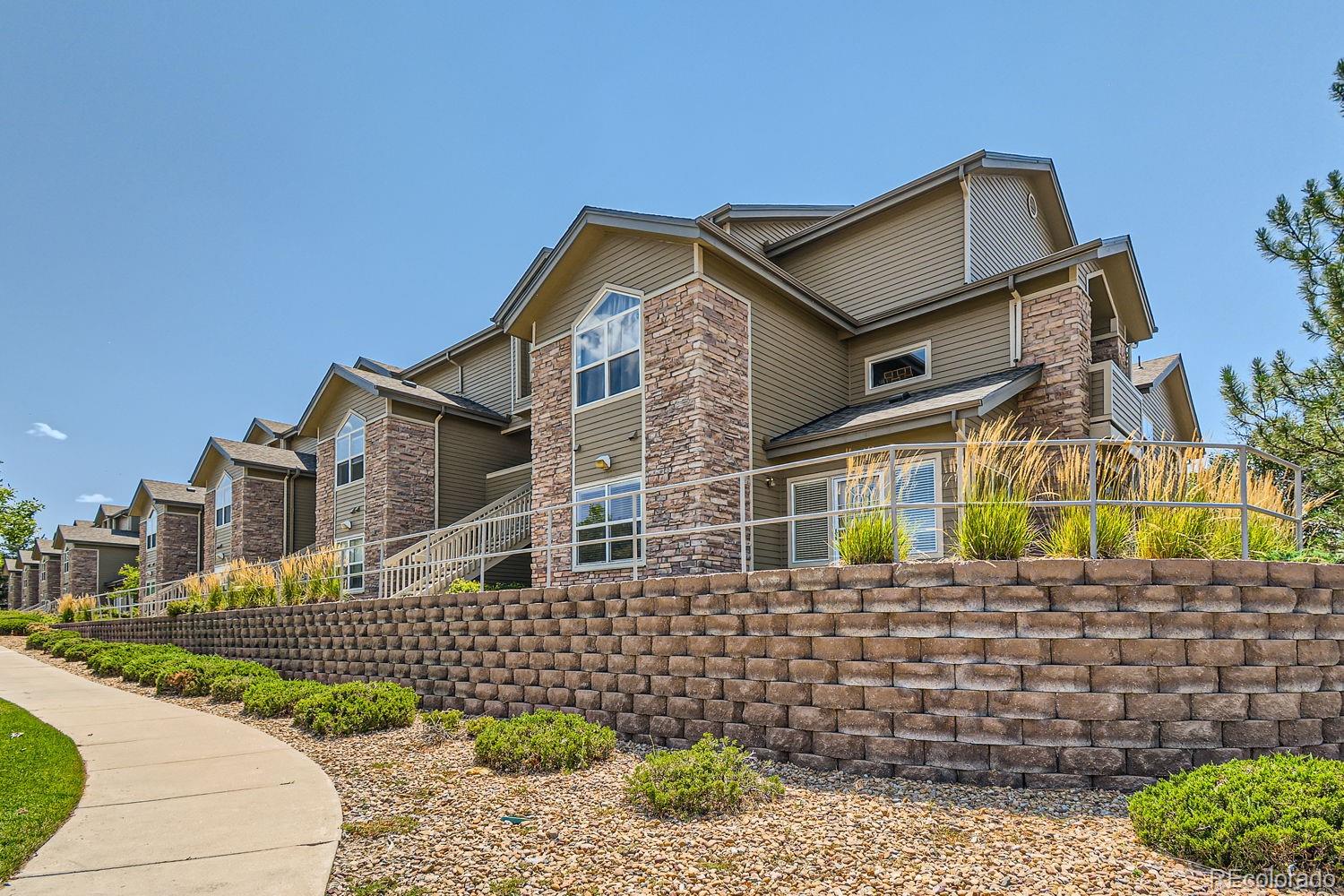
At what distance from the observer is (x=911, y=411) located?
11.3 m

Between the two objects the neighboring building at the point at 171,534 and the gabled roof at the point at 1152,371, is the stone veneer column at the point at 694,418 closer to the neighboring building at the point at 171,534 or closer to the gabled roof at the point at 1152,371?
the gabled roof at the point at 1152,371

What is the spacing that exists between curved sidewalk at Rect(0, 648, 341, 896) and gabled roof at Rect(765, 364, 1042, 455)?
26.9 feet

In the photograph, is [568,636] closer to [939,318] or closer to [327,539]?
[939,318]

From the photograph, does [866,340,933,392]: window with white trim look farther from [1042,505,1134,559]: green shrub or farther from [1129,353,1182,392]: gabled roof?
[1042,505,1134,559]: green shrub

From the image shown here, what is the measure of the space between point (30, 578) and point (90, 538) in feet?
52.3

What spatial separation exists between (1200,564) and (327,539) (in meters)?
20.5

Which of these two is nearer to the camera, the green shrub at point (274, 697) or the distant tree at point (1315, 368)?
the green shrub at point (274, 697)

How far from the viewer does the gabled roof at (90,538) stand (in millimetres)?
39562

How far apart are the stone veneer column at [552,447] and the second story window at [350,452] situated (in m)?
7.58

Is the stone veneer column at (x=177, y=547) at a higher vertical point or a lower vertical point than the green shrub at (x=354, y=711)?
higher

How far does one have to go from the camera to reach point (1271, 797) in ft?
15.0

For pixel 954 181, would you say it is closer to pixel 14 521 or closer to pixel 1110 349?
pixel 1110 349

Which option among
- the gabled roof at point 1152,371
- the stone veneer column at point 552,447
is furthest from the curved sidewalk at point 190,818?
the gabled roof at point 1152,371

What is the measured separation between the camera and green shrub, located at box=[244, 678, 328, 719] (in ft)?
33.4
